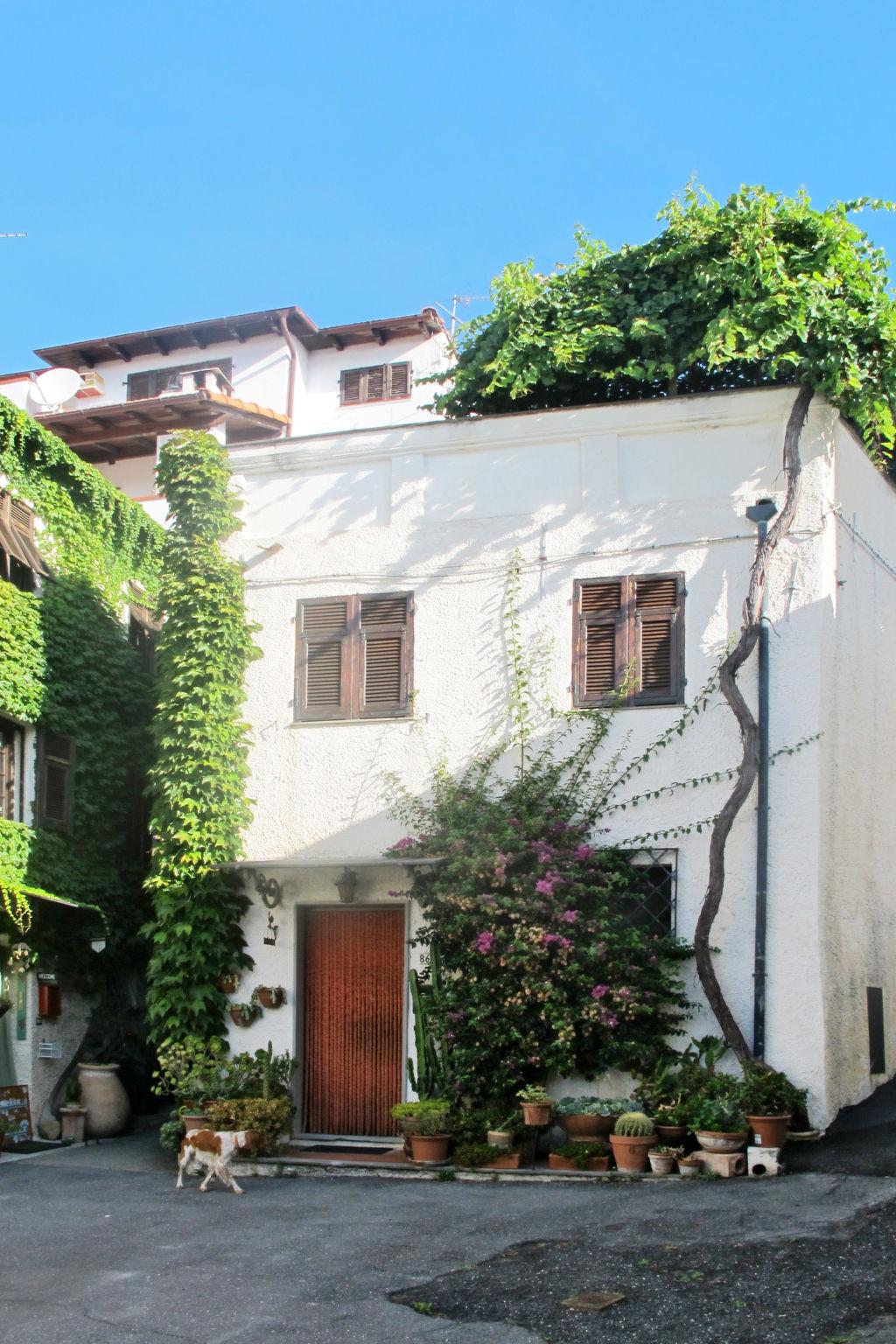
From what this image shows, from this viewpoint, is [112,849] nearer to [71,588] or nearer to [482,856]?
[71,588]

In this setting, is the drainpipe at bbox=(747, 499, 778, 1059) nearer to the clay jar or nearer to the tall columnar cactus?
the tall columnar cactus

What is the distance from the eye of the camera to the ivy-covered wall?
15.7 meters

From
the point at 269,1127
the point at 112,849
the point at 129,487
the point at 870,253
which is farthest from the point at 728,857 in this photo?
the point at 129,487

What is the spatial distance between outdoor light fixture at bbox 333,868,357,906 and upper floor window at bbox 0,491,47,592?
503 centimetres

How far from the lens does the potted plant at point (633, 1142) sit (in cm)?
1189

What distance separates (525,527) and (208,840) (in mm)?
4343

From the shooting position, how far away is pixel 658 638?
13.8m

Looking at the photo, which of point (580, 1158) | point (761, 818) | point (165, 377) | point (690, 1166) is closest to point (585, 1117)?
point (580, 1158)

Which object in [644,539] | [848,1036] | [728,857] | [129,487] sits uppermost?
[129,487]

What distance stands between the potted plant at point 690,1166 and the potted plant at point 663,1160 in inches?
4.1

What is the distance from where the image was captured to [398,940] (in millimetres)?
14398

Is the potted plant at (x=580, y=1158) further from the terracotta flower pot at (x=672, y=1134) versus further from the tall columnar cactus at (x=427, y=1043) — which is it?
the tall columnar cactus at (x=427, y=1043)

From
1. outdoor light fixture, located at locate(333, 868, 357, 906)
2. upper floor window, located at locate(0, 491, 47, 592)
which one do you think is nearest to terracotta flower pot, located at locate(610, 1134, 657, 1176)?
outdoor light fixture, located at locate(333, 868, 357, 906)

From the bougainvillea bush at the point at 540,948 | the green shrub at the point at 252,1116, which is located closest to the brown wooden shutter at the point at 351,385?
the bougainvillea bush at the point at 540,948
